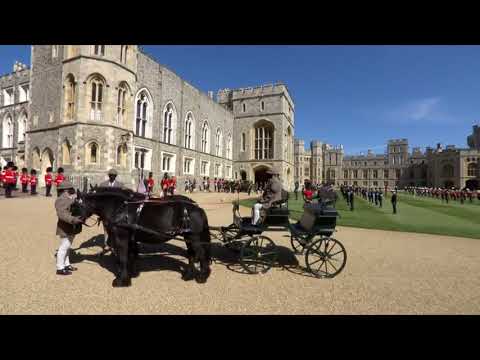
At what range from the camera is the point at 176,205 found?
4535 millimetres

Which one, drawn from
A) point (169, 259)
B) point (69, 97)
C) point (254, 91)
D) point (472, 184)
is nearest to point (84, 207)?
point (169, 259)

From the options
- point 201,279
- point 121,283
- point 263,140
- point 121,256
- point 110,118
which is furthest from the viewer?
point 263,140

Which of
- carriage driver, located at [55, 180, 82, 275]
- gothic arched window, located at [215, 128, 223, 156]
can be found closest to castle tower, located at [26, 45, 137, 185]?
carriage driver, located at [55, 180, 82, 275]

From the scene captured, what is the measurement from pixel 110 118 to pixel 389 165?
293 feet

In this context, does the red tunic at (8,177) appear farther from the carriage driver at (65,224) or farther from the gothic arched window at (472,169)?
the gothic arched window at (472,169)

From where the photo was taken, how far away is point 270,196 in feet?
18.0

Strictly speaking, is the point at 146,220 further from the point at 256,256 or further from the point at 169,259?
the point at 256,256
